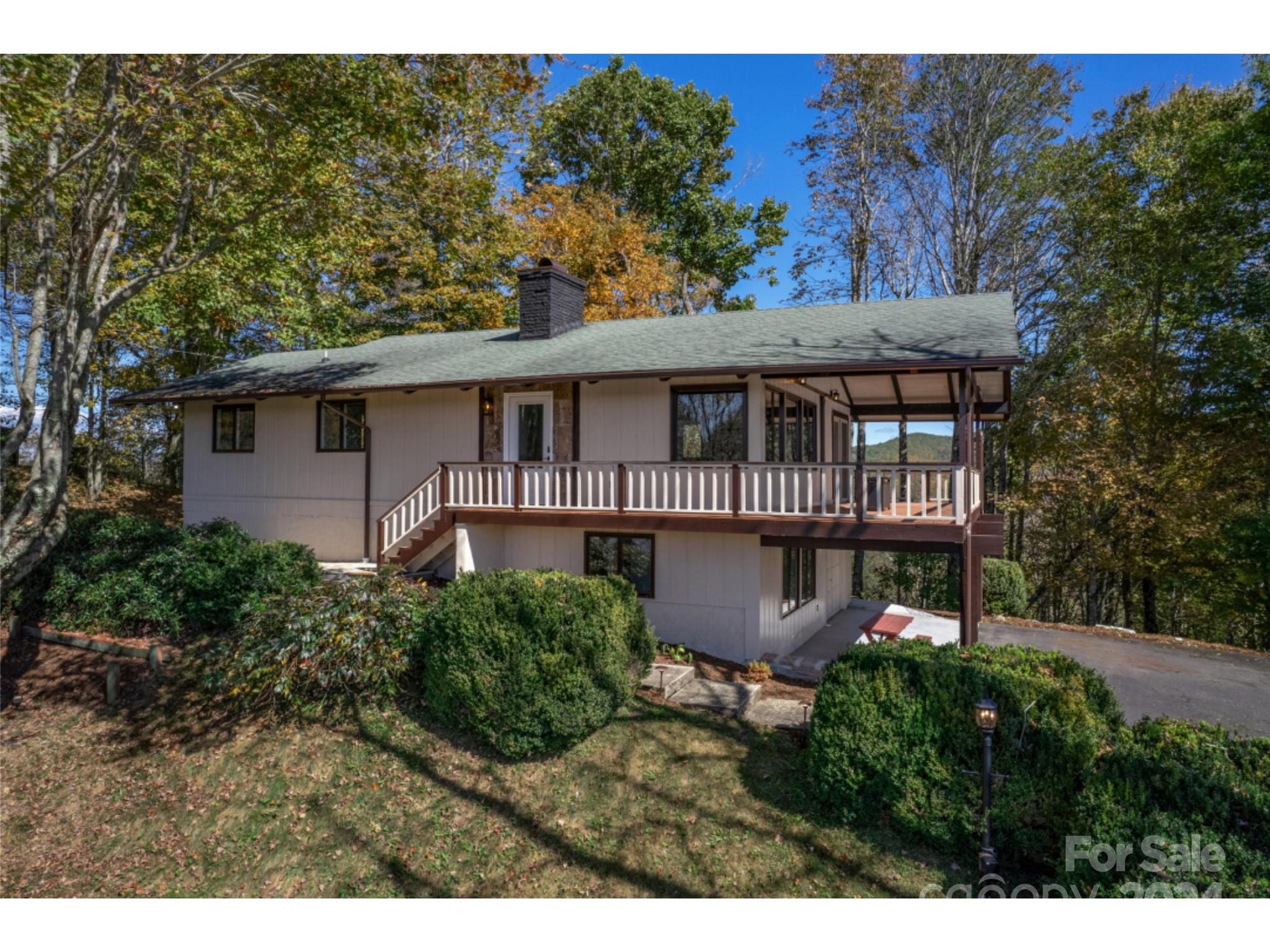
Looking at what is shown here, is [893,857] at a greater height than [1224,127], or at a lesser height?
lesser

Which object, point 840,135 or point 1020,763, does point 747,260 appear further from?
point 1020,763

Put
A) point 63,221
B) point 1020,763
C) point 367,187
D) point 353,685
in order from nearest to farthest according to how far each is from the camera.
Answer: point 1020,763
point 353,685
point 367,187
point 63,221

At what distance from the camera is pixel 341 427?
515 inches

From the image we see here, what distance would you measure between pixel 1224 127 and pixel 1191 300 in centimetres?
390

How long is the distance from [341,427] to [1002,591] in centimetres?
1512

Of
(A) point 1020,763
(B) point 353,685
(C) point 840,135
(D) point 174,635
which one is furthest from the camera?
(C) point 840,135

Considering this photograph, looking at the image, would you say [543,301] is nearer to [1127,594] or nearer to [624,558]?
[624,558]

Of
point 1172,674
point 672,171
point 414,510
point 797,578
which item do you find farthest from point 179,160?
point 672,171

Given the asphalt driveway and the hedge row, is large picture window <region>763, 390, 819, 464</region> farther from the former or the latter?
the asphalt driveway

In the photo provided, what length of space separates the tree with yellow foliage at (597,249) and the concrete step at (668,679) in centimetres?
1502

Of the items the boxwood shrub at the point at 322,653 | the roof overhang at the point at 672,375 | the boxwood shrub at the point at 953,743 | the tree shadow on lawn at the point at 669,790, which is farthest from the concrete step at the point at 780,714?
the roof overhang at the point at 672,375

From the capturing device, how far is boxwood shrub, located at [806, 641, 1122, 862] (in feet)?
16.6

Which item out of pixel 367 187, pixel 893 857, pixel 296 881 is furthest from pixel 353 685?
pixel 367 187

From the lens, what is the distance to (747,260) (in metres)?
26.6
